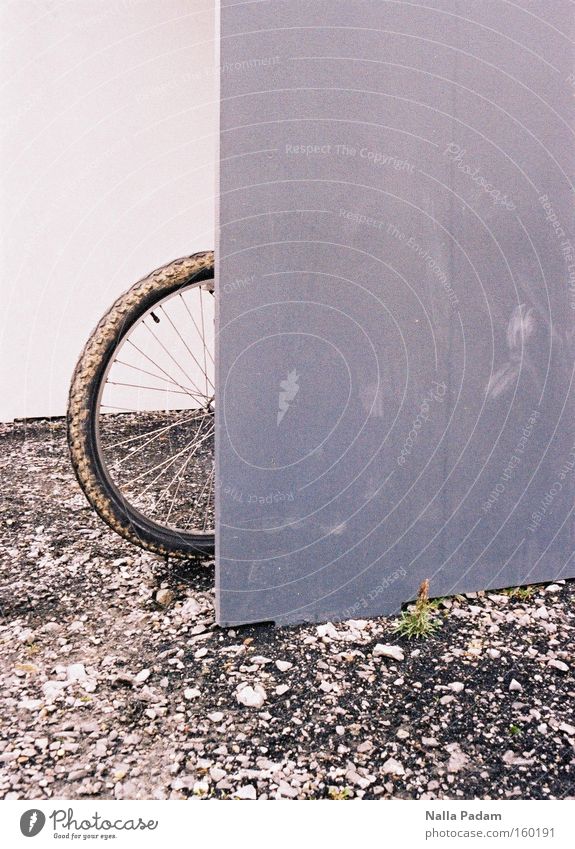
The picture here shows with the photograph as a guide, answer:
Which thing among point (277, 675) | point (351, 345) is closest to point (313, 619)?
point (277, 675)

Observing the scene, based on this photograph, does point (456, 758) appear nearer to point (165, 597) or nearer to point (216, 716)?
point (216, 716)

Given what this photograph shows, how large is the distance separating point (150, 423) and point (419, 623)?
1.77m

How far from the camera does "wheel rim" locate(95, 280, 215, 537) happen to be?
7.73 ft

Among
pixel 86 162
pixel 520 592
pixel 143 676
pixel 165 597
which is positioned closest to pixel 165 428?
pixel 165 597

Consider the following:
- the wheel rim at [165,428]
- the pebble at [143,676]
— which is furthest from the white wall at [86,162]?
the pebble at [143,676]

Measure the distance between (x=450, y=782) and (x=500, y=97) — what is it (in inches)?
57.5

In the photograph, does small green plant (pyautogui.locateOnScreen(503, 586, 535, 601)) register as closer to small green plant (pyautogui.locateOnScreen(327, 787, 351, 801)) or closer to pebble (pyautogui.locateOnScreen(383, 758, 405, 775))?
pebble (pyautogui.locateOnScreen(383, 758, 405, 775))

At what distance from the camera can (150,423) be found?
10.5 feet

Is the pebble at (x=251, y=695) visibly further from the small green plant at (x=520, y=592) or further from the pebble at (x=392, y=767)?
the small green plant at (x=520, y=592)

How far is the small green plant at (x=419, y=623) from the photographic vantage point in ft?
5.71

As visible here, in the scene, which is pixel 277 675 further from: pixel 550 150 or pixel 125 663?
pixel 550 150

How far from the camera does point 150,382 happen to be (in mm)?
3627

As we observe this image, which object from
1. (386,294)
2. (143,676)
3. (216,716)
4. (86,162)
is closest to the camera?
(216,716)

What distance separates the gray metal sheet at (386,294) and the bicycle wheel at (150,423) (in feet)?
1.14
